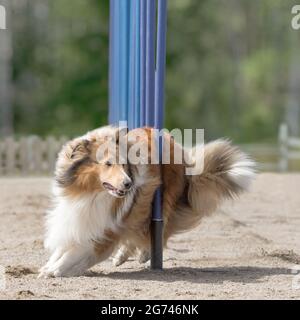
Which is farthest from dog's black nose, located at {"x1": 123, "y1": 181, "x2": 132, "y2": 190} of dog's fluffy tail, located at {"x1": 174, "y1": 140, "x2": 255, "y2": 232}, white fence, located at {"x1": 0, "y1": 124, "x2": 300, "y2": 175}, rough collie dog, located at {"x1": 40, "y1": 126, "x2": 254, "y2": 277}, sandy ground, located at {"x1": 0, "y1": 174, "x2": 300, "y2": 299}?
white fence, located at {"x1": 0, "y1": 124, "x2": 300, "y2": 175}

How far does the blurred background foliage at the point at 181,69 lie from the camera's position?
33.0 metres

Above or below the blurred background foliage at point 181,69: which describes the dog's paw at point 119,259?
below

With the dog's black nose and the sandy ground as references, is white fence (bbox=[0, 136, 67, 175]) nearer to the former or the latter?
the sandy ground

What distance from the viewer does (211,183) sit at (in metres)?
6.75

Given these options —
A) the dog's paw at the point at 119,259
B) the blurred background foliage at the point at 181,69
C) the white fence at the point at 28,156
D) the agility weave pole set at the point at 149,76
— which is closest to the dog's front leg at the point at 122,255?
the dog's paw at the point at 119,259

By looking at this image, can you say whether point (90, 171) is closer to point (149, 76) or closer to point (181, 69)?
point (149, 76)

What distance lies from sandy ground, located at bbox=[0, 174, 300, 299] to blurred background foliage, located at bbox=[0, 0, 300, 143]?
2215cm

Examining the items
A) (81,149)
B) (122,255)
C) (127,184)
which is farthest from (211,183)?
(81,149)

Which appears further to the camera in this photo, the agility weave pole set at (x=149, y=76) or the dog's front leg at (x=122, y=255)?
the dog's front leg at (x=122, y=255)

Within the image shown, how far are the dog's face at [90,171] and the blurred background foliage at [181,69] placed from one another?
25.5m

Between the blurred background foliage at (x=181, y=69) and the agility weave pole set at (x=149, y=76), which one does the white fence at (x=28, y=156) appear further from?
the blurred background foliage at (x=181, y=69)

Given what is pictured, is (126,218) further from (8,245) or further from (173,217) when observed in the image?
(8,245)

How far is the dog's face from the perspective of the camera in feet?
19.7
